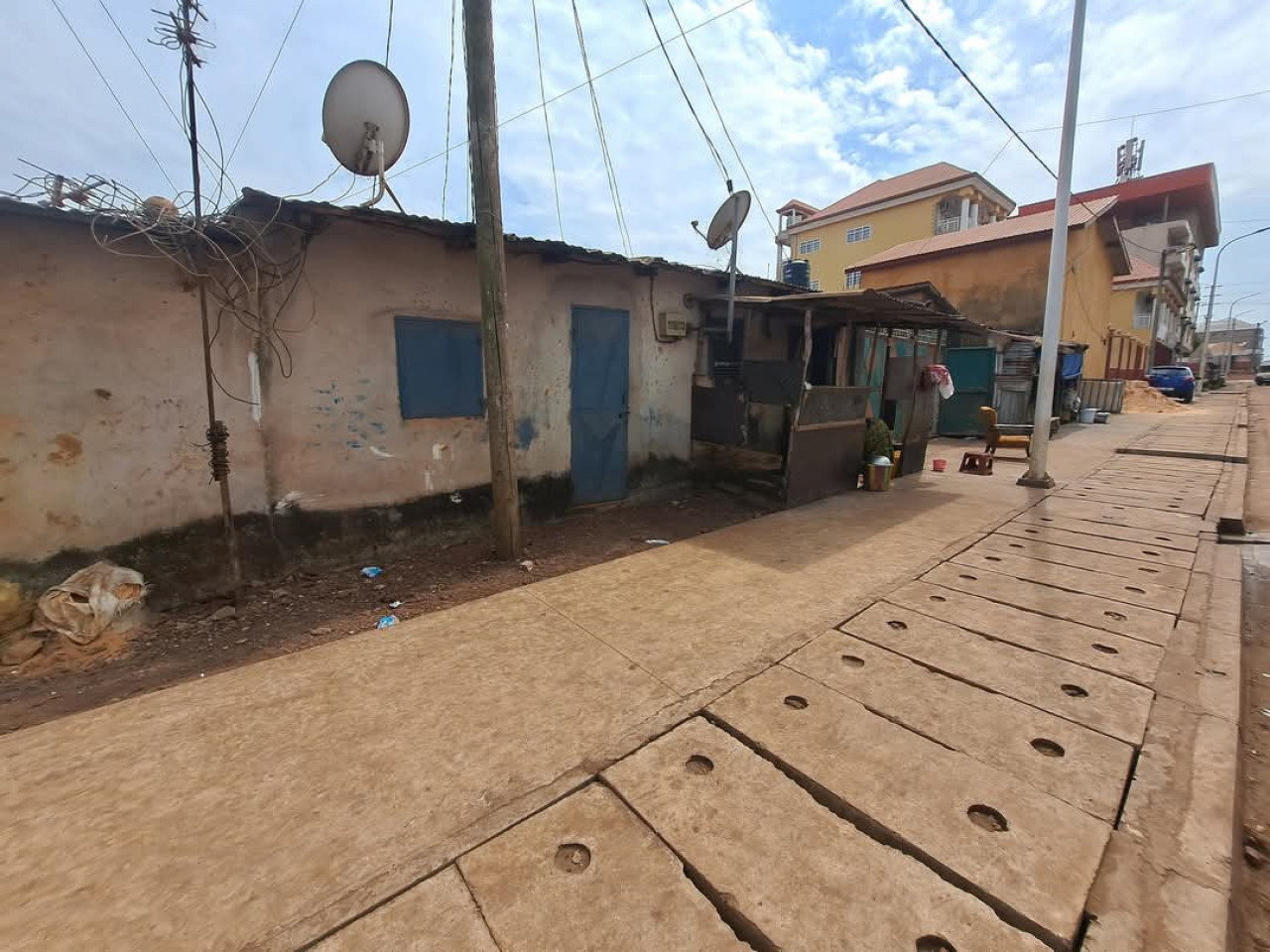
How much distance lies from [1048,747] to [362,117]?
5992mm

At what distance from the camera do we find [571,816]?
1944mm

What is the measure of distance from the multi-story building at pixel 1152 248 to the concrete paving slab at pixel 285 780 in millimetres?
30860

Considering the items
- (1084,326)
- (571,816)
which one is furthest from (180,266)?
(1084,326)

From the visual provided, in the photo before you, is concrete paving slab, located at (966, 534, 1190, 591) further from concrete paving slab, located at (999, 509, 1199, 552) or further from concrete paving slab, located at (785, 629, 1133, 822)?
concrete paving slab, located at (785, 629, 1133, 822)

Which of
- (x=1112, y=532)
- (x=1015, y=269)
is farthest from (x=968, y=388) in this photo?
(x=1112, y=532)

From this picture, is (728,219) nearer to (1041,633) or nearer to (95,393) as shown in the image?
(1041,633)

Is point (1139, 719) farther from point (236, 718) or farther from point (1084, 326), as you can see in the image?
point (1084, 326)

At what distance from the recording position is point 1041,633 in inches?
130

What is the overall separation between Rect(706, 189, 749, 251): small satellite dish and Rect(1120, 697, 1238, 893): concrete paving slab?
19.5ft

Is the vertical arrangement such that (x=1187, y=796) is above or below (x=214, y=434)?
below

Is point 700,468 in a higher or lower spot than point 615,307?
lower

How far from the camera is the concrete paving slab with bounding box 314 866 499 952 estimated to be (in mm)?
1505

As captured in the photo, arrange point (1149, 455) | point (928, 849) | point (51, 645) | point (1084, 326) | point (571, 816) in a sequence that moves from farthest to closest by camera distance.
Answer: point (1084, 326) < point (1149, 455) < point (51, 645) < point (571, 816) < point (928, 849)

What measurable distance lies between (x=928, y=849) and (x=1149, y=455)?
12305 mm
